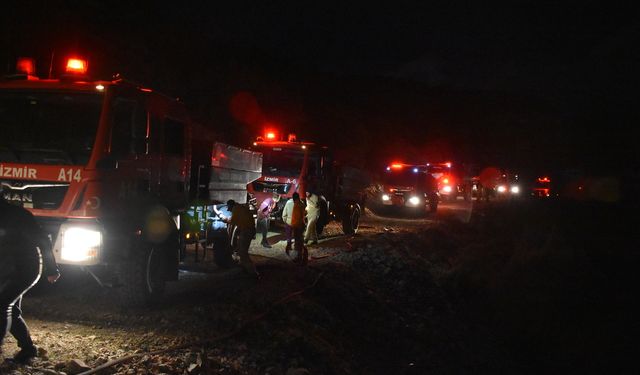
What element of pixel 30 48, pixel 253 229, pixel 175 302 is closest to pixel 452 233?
pixel 253 229

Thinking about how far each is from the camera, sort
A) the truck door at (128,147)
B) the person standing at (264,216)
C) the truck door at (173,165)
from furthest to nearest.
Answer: the person standing at (264,216) < the truck door at (173,165) < the truck door at (128,147)

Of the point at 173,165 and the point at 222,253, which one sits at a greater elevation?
the point at 173,165

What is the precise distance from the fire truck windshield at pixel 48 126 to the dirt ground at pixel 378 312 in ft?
5.91

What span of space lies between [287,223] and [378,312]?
3.63 metres

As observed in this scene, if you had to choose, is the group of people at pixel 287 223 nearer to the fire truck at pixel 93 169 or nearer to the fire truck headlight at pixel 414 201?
the fire truck at pixel 93 169

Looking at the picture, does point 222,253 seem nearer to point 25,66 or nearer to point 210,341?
point 210,341

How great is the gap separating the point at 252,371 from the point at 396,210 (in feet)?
70.9

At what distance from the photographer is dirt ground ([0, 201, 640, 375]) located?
20.7 ft

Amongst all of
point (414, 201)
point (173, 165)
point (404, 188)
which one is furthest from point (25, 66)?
point (414, 201)

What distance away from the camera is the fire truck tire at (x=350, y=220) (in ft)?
59.7

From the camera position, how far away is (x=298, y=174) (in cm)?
1588

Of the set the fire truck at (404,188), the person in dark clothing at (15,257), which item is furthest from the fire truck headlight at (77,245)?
the fire truck at (404,188)

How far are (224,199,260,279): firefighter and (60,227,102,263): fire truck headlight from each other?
398 cm

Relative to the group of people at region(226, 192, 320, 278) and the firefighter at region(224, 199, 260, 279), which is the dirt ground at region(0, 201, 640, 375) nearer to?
the firefighter at region(224, 199, 260, 279)
